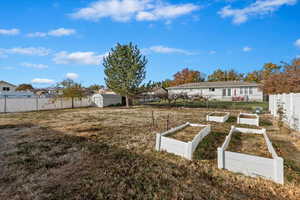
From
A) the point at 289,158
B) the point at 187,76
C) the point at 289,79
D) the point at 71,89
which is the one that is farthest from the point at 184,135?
the point at 187,76

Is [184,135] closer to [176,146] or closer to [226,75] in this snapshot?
[176,146]

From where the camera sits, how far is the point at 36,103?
15.7m

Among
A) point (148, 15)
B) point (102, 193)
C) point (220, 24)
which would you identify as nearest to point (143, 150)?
point (102, 193)

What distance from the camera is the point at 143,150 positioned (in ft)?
13.4

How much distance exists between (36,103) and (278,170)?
19.2 meters

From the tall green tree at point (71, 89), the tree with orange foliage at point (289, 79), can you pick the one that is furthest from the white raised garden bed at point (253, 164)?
the tall green tree at point (71, 89)

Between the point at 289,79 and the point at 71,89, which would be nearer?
the point at 289,79

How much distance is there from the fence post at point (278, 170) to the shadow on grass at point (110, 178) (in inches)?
5.6

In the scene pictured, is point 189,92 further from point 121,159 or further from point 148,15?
point 121,159

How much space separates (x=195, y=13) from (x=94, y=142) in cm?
1103

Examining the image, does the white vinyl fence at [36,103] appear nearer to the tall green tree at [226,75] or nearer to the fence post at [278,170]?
the fence post at [278,170]

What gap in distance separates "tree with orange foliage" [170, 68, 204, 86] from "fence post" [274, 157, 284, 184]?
38101mm

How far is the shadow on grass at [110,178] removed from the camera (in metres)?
2.28

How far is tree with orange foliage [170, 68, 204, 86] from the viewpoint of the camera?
3950 cm
